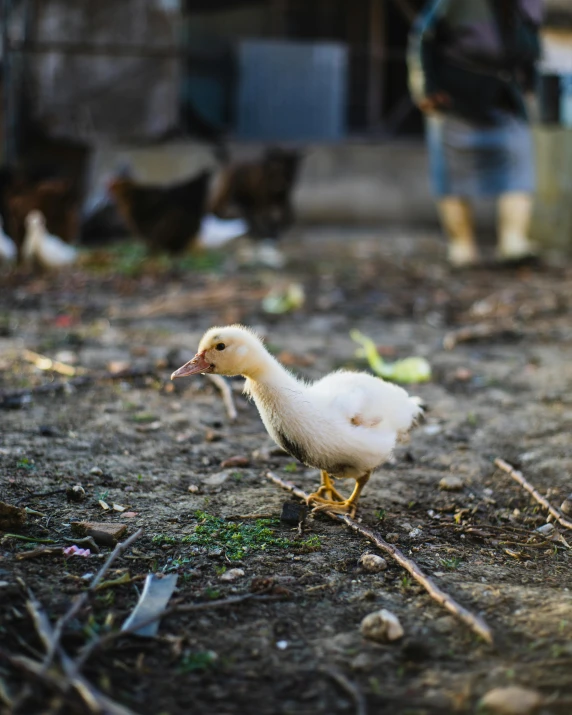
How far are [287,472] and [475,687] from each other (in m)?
1.43

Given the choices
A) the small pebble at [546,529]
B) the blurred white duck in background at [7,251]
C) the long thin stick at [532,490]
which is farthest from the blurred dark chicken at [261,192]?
the small pebble at [546,529]

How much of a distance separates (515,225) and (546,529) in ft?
18.6

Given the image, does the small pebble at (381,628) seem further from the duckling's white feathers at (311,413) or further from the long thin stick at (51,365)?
the long thin stick at (51,365)

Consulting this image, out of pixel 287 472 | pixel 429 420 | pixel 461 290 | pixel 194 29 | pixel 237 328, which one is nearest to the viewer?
pixel 237 328

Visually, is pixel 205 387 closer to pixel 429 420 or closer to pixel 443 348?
pixel 429 420

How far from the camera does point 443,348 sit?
5.13m

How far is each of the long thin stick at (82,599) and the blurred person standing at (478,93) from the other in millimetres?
5601

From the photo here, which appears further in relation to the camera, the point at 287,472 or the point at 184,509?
the point at 287,472

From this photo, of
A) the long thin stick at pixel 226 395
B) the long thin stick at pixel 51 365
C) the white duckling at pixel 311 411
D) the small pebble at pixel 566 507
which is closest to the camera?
the white duckling at pixel 311 411

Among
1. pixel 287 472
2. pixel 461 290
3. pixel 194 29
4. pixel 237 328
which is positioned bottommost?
pixel 461 290

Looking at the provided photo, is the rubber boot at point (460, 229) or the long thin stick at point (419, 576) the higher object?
the long thin stick at point (419, 576)

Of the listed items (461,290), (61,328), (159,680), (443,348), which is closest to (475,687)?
(159,680)

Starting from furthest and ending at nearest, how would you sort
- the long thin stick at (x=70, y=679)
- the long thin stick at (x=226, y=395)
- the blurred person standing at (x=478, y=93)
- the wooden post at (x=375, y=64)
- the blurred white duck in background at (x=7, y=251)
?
the wooden post at (x=375, y=64) < the blurred white duck in background at (x=7, y=251) < the blurred person standing at (x=478, y=93) < the long thin stick at (x=226, y=395) < the long thin stick at (x=70, y=679)

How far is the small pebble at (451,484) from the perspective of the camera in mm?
3045
